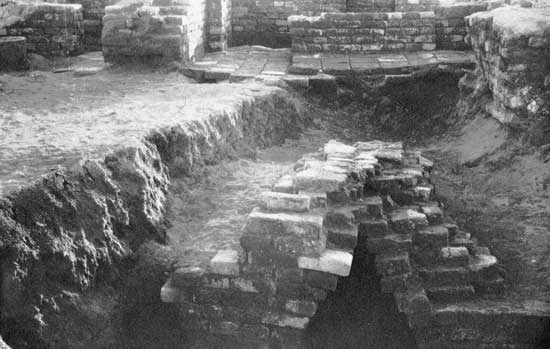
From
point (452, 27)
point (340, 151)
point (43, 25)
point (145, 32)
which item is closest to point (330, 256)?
point (340, 151)

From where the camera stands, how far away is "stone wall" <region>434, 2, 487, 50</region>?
8.91 metres

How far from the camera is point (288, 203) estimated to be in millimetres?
3650

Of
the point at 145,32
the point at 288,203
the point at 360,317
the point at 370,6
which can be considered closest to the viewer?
the point at 288,203

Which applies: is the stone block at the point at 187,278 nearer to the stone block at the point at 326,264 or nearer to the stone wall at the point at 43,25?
the stone block at the point at 326,264

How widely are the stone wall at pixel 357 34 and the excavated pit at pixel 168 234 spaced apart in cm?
257

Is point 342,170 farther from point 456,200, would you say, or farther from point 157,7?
point 157,7

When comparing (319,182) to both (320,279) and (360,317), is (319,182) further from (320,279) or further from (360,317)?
(360,317)

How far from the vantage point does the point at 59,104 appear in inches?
209

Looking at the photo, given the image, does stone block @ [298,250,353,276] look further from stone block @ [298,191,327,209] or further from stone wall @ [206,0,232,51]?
stone wall @ [206,0,232,51]

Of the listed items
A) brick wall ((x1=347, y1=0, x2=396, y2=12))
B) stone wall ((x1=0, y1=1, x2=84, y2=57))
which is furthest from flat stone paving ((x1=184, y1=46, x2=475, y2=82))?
brick wall ((x1=347, y1=0, x2=396, y2=12))

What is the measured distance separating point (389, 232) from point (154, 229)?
5.43 feet

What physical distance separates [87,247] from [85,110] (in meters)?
2.16

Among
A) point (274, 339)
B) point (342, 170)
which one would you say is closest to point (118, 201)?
point (274, 339)

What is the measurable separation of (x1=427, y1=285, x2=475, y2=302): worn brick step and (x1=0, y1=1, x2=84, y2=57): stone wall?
23.1ft
